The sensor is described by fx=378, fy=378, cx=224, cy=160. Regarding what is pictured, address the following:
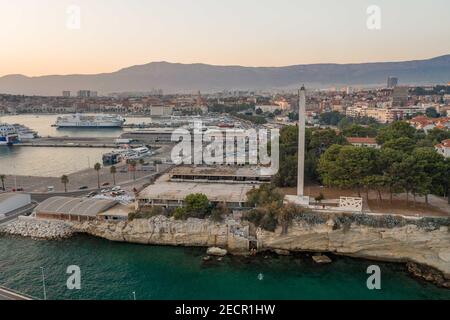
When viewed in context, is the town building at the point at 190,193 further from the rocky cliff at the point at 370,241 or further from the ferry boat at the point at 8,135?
the ferry boat at the point at 8,135

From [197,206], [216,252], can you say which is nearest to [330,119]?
[197,206]

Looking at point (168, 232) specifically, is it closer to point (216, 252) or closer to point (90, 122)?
point (216, 252)

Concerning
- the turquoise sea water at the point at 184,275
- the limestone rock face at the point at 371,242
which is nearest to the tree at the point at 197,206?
the turquoise sea water at the point at 184,275

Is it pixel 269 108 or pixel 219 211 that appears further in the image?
pixel 269 108

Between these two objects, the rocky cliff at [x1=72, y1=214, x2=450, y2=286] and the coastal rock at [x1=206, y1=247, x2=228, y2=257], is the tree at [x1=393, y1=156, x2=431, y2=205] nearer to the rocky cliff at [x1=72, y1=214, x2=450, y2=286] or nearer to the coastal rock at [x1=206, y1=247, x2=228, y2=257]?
the rocky cliff at [x1=72, y1=214, x2=450, y2=286]

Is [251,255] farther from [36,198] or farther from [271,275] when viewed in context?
[36,198]

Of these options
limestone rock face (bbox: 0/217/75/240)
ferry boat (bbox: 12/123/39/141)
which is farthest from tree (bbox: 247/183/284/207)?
ferry boat (bbox: 12/123/39/141)

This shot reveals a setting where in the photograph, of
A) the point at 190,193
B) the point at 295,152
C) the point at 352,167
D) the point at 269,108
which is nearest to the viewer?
the point at 352,167
